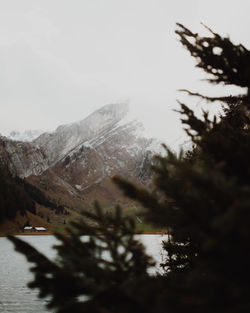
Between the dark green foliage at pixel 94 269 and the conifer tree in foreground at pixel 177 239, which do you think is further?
the dark green foliage at pixel 94 269

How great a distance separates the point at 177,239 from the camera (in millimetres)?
3826

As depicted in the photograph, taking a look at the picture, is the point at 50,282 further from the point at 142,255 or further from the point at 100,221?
the point at 142,255

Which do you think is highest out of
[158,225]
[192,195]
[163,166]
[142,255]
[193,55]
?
[193,55]

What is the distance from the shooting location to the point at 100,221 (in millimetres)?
3920

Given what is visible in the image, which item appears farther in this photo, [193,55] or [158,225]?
[193,55]

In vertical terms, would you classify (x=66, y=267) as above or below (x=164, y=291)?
above

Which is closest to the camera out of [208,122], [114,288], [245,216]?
[245,216]

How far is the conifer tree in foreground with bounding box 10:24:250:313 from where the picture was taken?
2725 millimetres

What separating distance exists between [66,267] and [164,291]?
1.35 metres

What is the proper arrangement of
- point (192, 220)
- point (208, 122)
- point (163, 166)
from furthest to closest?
point (208, 122) → point (163, 166) → point (192, 220)

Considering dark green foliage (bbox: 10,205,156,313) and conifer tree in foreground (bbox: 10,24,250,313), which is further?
dark green foliage (bbox: 10,205,156,313)

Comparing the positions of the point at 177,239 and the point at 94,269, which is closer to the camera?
the point at 94,269

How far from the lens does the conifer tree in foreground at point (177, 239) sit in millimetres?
2725

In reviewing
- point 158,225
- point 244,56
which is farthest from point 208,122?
point 158,225
